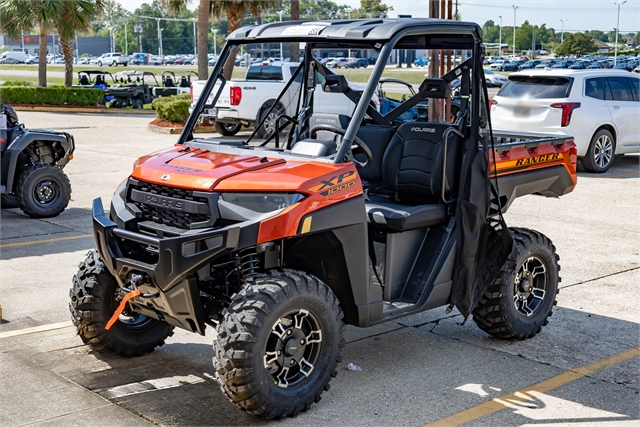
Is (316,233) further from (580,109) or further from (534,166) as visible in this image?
(580,109)

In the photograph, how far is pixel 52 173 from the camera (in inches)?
409

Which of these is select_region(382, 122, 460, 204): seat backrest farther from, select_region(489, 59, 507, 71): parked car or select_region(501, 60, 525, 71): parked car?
select_region(501, 60, 525, 71): parked car

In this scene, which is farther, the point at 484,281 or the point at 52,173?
the point at 52,173

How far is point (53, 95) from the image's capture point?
29.9 metres

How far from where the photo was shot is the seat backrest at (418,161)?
5535 millimetres

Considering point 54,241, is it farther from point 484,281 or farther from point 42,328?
point 484,281

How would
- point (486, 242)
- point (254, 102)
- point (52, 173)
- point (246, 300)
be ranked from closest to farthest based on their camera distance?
point (246, 300) → point (486, 242) → point (52, 173) → point (254, 102)

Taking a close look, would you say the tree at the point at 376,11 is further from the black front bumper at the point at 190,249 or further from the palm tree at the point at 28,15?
the palm tree at the point at 28,15

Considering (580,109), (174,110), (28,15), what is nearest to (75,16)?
(28,15)

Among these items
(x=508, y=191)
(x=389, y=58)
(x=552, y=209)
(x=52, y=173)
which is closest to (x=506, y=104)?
(x=552, y=209)

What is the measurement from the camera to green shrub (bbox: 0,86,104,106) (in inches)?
1166

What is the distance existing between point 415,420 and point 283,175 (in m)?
1.50

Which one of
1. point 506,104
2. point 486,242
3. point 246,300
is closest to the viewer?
point 246,300

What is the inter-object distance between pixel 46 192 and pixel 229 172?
641 centimetres
